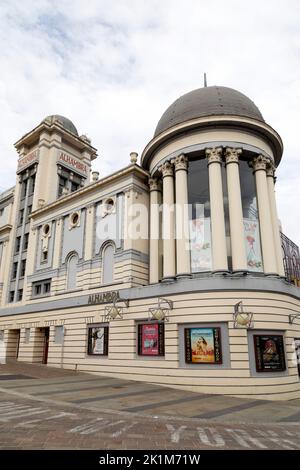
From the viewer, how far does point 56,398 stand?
13984 mm

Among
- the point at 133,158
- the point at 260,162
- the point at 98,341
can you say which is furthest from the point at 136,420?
the point at 133,158

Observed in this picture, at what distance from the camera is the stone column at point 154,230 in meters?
24.6

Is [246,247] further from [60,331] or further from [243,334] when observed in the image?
[60,331]

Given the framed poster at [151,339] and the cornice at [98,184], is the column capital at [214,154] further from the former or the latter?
the framed poster at [151,339]

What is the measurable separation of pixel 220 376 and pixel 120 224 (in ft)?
45.1

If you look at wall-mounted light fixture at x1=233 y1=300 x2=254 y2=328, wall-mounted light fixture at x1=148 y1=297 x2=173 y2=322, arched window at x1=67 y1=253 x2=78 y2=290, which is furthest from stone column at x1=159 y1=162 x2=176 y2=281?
arched window at x1=67 y1=253 x2=78 y2=290

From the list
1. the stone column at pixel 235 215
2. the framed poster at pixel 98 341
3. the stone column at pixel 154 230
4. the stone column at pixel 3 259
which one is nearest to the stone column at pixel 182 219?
the stone column at pixel 154 230

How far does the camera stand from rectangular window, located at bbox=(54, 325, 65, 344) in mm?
28547

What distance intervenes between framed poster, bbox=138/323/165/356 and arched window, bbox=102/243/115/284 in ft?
18.1

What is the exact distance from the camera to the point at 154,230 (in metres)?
25.9

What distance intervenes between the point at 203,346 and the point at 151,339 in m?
4.02

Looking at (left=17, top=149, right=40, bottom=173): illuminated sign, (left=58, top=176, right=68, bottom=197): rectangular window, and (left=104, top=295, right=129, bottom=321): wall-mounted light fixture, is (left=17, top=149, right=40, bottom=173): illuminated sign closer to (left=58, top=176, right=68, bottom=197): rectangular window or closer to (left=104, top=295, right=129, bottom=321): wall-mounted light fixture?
(left=58, top=176, right=68, bottom=197): rectangular window

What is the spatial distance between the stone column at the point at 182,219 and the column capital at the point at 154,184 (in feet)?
10.6
